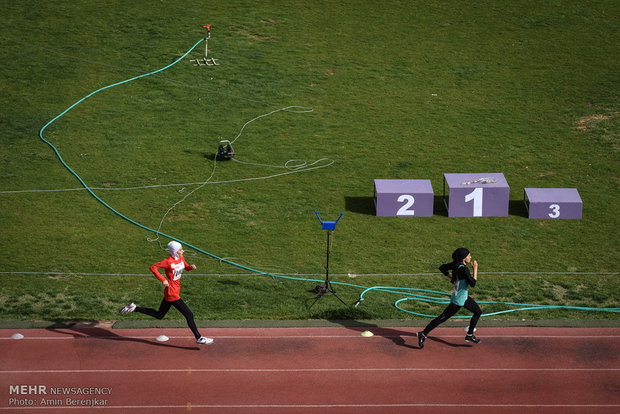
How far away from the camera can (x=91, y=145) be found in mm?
22422

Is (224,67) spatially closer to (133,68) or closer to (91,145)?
(133,68)

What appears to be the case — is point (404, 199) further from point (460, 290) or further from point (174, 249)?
point (174, 249)

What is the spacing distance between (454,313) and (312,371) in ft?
8.25

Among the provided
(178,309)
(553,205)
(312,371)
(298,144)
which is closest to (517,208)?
(553,205)

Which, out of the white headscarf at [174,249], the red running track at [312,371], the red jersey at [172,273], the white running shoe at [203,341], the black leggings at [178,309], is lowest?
the red running track at [312,371]

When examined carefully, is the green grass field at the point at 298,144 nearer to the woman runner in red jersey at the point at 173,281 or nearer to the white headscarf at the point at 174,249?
the woman runner in red jersey at the point at 173,281

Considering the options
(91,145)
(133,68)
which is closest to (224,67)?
(133,68)

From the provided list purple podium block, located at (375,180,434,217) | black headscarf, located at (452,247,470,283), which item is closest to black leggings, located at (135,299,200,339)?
black headscarf, located at (452,247,470,283)

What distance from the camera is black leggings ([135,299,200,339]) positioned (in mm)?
13445

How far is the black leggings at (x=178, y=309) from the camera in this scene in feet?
Answer: 44.1

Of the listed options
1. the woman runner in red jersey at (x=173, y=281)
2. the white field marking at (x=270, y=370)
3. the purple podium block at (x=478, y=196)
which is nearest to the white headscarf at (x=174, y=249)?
the woman runner in red jersey at (x=173, y=281)

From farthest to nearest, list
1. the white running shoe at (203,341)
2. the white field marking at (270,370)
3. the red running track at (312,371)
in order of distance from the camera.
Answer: the white running shoe at (203,341), the white field marking at (270,370), the red running track at (312,371)

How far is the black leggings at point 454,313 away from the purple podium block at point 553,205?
19.3ft

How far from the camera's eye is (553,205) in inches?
748
